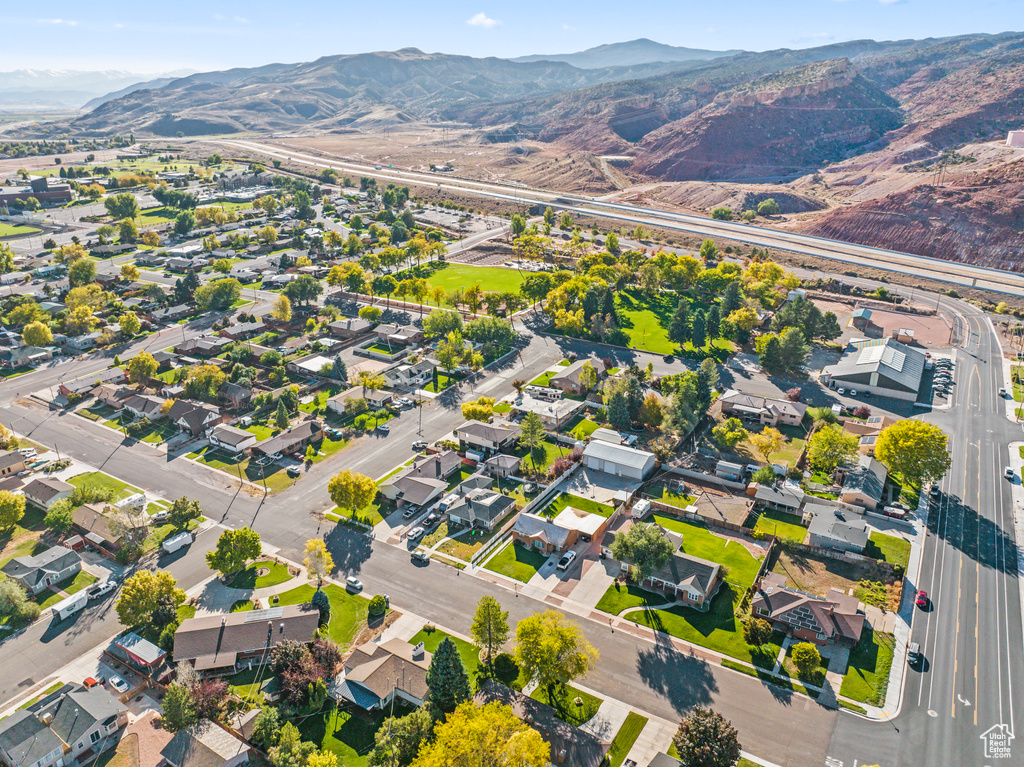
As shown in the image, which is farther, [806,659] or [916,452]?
[916,452]

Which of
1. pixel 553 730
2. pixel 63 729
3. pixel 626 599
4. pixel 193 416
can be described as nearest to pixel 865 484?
pixel 626 599

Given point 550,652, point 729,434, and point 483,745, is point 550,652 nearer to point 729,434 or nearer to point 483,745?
point 483,745

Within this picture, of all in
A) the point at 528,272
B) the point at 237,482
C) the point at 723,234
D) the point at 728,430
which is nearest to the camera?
the point at 237,482

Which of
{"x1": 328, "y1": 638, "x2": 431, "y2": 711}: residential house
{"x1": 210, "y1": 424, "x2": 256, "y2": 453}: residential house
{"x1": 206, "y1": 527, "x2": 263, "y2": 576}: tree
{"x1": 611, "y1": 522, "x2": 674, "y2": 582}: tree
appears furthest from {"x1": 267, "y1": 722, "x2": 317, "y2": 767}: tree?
{"x1": 210, "y1": 424, "x2": 256, "y2": 453}: residential house

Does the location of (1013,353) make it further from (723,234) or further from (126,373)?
(126,373)

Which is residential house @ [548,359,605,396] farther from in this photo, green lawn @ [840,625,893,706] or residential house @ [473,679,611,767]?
residential house @ [473,679,611,767]

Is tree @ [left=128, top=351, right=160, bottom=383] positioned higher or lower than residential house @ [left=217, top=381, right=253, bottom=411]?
higher

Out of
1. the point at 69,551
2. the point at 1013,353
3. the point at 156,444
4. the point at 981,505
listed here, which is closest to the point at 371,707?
the point at 69,551
